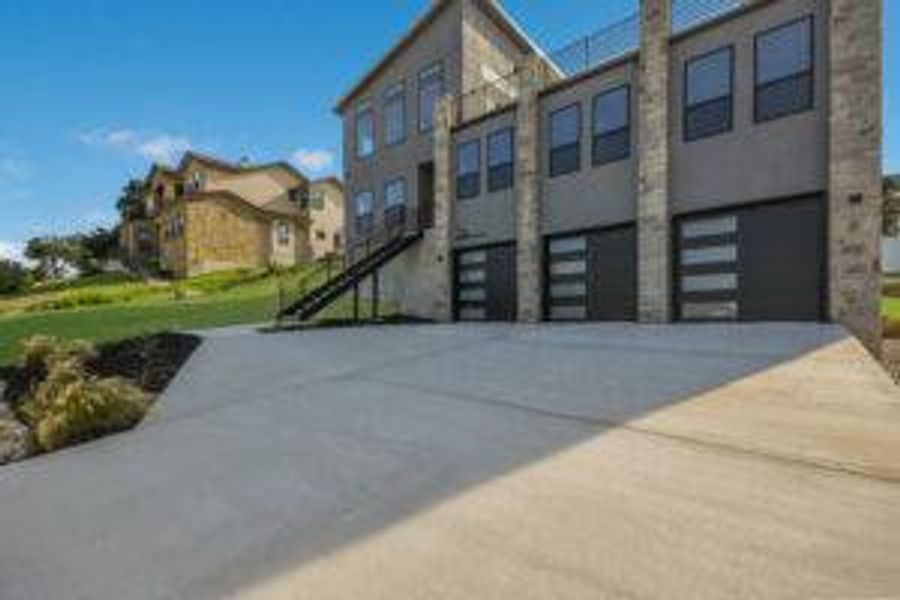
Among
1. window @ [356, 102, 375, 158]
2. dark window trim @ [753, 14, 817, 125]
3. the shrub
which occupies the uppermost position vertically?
window @ [356, 102, 375, 158]

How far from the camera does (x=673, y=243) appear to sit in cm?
1494

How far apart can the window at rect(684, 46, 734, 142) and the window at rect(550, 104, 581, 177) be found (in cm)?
335

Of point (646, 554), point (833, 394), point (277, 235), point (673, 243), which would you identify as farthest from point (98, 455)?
point (277, 235)

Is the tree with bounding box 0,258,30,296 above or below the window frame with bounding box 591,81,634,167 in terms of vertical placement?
below

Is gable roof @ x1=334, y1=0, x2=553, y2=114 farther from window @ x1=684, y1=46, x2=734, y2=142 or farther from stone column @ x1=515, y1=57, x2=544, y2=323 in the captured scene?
window @ x1=684, y1=46, x2=734, y2=142

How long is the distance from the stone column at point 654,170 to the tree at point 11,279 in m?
53.0

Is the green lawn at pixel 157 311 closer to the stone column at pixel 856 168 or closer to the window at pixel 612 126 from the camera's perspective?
the window at pixel 612 126

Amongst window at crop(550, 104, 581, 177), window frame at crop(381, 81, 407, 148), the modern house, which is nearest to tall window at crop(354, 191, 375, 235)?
window frame at crop(381, 81, 407, 148)

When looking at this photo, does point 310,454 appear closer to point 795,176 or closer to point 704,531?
point 704,531

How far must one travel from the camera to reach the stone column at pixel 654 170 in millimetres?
14844

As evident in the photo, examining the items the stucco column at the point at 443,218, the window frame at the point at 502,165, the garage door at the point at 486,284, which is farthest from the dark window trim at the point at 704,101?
the stucco column at the point at 443,218

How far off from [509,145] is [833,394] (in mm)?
14080

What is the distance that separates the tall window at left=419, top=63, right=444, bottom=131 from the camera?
23188 millimetres

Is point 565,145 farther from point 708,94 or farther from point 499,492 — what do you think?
point 499,492
